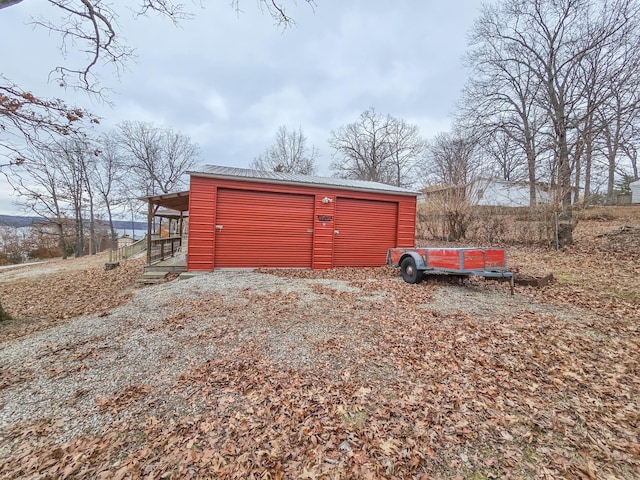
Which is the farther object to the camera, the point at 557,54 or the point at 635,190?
the point at 635,190

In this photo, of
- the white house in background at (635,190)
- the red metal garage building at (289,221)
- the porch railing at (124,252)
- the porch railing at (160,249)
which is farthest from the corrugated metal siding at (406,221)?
the white house in background at (635,190)

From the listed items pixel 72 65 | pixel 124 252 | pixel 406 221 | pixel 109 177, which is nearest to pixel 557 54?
pixel 406 221

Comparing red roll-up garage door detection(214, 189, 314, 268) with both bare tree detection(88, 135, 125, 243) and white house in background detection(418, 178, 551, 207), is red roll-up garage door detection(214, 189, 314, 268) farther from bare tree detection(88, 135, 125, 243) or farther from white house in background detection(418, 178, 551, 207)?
bare tree detection(88, 135, 125, 243)

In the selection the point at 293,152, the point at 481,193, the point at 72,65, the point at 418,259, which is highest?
the point at 293,152

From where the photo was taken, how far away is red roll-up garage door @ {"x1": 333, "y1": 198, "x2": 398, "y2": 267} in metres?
8.97

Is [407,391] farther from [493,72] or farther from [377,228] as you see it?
[493,72]

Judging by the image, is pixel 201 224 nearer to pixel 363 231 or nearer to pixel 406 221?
pixel 363 231

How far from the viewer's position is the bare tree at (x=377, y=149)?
24500 millimetres

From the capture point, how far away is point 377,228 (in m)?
9.38

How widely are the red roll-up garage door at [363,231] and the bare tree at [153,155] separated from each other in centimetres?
1938

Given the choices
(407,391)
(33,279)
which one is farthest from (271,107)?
(407,391)

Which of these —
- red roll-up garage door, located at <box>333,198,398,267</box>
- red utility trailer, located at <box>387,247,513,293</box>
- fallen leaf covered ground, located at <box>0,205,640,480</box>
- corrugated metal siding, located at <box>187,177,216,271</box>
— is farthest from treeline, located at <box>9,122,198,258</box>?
fallen leaf covered ground, located at <box>0,205,640,480</box>

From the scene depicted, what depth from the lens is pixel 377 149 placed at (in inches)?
985

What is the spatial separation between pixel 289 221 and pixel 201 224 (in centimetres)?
257
